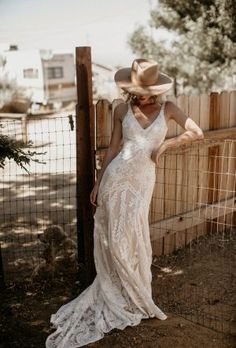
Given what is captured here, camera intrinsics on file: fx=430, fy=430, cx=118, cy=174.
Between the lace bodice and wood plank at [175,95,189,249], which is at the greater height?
the lace bodice

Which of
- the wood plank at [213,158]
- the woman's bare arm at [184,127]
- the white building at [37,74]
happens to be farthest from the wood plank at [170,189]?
the white building at [37,74]

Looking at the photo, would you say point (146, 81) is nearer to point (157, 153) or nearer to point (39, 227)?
point (157, 153)

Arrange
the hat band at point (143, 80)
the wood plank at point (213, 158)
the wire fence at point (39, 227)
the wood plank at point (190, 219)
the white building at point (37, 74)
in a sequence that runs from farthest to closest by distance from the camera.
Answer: the white building at point (37, 74) → the wood plank at point (213, 158) → the wood plank at point (190, 219) → the wire fence at point (39, 227) → the hat band at point (143, 80)

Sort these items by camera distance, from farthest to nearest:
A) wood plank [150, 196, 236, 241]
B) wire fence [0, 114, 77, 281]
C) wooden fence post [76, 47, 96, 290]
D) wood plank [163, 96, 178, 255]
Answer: wood plank [150, 196, 236, 241] < wood plank [163, 96, 178, 255] < wire fence [0, 114, 77, 281] < wooden fence post [76, 47, 96, 290]

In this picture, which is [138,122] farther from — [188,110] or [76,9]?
[76,9]

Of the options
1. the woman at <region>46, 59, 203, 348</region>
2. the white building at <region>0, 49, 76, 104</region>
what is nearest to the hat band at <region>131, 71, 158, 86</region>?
the woman at <region>46, 59, 203, 348</region>

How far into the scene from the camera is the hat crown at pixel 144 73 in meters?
3.57

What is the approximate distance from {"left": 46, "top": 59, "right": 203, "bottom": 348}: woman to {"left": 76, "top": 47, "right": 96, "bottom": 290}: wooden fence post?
0.56m

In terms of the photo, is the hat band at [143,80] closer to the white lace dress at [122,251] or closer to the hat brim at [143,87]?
the hat brim at [143,87]

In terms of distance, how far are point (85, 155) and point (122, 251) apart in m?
1.16

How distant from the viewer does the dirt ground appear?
3.79m

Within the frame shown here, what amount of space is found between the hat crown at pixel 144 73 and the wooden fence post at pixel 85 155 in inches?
32.8

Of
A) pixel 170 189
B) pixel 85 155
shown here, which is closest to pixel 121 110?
pixel 85 155

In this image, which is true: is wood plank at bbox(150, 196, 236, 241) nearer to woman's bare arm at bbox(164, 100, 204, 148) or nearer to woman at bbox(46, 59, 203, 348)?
woman at bbox(46, 59, 203, 348)
